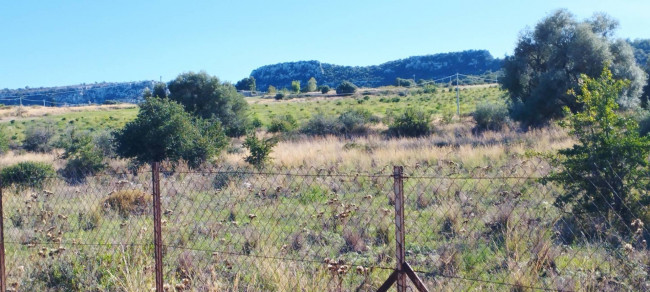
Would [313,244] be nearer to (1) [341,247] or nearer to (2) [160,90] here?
(1) [341,247]

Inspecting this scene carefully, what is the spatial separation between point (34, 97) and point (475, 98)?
8252 cm

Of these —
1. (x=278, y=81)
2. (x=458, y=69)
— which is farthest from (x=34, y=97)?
(x=458, y=69)

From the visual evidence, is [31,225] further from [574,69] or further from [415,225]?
Answer: [574,69]

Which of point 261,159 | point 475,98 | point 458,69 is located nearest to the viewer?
point 261,159

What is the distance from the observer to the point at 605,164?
755 centimetres

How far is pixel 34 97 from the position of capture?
99.5 meters

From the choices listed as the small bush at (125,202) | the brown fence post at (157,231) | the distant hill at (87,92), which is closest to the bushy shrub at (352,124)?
the small bush at (125,202)

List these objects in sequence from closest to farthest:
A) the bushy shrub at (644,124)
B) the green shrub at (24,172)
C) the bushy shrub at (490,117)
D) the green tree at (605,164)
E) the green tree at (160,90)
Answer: the green tree at (605,164), the bushy shrub at (644,124), the green shrub at (24,172), the bushy shrub at (490,117), the green tree at (160,90)

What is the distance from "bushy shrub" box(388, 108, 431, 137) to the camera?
25453 mm

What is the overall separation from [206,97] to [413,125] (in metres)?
11.4

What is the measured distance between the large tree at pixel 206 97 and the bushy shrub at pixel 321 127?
3930 millimetres

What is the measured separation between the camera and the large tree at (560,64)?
880 inches

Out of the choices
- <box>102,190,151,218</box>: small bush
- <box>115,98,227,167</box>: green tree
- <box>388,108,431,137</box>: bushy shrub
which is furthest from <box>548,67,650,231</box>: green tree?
<box>388,108,431,137</box>: bushy shrub

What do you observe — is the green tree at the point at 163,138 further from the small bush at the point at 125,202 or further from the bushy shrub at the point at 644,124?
the bushy shrub at the point at 644,124
